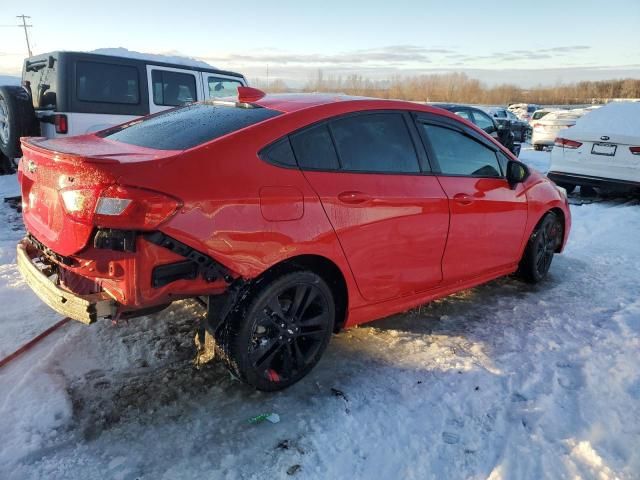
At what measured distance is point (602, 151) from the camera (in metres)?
8.81

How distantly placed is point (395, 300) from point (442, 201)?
0.76 m

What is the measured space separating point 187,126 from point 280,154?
67cm

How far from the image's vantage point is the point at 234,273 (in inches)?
102

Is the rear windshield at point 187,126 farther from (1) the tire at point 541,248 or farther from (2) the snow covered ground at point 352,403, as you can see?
(1) the tire at point 541,248

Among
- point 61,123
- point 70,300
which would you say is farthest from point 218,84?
point 70,300

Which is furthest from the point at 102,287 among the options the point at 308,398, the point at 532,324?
the point at 532,324

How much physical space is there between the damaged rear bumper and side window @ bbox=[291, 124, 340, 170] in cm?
124

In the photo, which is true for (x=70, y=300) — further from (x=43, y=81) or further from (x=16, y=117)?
(x=43, y=81)

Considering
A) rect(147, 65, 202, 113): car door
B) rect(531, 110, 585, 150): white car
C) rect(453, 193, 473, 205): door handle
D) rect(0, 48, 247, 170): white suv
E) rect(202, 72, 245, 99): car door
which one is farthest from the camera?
rect(531, 110, 585, 150): white car

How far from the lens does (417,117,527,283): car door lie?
3.67 metres

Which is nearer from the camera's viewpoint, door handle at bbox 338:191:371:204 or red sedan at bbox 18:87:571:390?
red sedan at bbox 18:87:571:390

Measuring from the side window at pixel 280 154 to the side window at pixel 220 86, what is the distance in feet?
21.8

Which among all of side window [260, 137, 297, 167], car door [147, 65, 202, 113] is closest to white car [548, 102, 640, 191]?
car door [147, 65, 202, 113]

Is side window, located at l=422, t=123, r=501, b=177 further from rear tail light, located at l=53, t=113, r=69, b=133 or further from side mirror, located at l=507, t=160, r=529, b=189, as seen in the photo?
rear tail light, located at l=53, t=113, r=69, b=133
